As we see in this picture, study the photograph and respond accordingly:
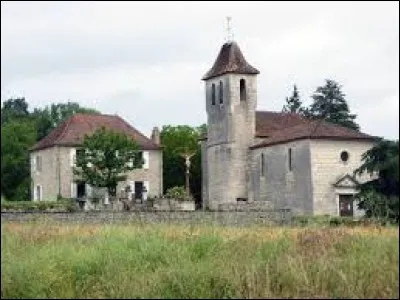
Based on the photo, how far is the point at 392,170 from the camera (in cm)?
890

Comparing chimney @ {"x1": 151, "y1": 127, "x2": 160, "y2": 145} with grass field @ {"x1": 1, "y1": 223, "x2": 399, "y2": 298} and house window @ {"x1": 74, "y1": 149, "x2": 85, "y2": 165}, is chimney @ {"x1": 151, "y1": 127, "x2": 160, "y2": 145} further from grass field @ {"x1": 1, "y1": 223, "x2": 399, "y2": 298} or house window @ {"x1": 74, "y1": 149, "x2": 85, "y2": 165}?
grass field @ {"x1": 1, "y1": 223, "x2": 399, "y2": 298}

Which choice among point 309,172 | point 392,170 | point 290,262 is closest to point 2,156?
point 392,170

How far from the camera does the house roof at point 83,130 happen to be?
56.1 metres

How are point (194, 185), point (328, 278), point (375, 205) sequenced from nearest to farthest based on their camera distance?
point (375, 205) < point (328, 278) < point (194, 185)

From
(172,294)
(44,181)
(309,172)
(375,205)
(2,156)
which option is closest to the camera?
(2,156)

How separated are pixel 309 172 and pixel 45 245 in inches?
1399

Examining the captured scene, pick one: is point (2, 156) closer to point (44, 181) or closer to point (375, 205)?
point (375, 205)

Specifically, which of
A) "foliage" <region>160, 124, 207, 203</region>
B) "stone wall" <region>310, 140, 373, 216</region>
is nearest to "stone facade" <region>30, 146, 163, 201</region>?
"foliage" <region>160, 124, 207, 203</region>

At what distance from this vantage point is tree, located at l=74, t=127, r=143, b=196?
4959 centimetres

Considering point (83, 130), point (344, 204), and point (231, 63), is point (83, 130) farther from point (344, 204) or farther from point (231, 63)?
point (344, 204)

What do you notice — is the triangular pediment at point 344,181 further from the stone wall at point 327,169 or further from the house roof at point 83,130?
the house roof at point 83,130

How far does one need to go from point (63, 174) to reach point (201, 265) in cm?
4390

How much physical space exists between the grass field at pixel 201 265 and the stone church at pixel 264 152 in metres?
31.8

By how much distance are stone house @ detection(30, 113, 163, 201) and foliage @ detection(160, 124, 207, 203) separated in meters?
3.29
